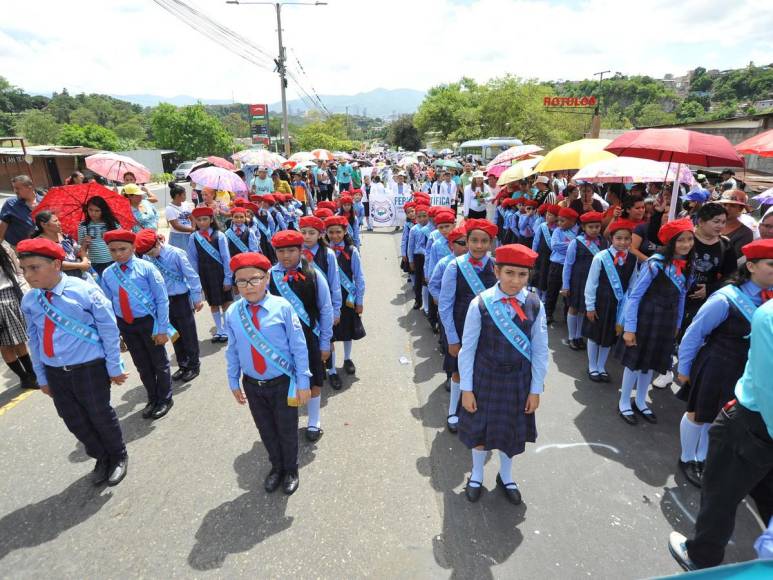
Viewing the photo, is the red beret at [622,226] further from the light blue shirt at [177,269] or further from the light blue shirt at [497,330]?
the light blue shirt at [177,269]

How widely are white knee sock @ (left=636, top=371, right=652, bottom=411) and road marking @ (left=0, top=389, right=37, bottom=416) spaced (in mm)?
6777

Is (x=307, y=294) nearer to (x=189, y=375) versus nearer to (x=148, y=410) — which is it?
(x=148, y=410)

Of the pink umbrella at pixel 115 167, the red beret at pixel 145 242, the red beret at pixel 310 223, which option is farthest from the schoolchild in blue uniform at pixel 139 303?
the pink umbrella at pixel 115 167

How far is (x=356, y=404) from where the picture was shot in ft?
15.7

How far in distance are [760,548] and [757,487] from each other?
4.06 ft

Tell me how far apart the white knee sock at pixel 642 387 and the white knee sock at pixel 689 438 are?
2.58 feet

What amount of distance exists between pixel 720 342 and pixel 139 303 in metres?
4.99

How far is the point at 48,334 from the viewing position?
3.22 metres

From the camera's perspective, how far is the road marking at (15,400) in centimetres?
475

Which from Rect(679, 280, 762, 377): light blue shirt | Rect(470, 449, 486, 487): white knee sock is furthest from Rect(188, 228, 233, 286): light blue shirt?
Rect(679, 280, 762, 377): light blue shirt

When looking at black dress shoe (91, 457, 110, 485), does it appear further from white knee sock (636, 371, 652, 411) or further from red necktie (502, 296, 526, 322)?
white knee sock (636, 371, 652, 411)

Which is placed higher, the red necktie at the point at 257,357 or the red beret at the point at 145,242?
the red beret at the point at 145,242

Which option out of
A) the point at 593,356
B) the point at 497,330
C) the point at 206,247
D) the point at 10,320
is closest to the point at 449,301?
the point at 497,330

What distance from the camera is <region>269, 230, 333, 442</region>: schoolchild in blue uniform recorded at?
3883 mm
